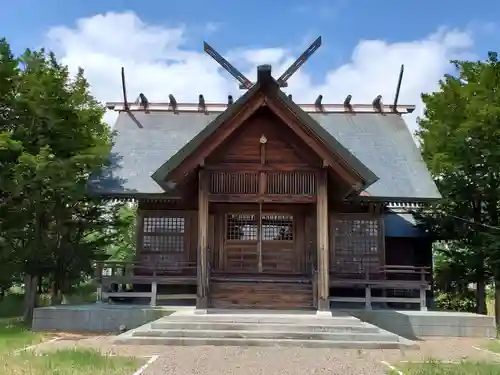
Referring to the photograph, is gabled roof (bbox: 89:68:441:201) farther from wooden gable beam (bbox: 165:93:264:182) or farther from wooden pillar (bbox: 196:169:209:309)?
wooden pillar (bbox: 196:169:209:309)

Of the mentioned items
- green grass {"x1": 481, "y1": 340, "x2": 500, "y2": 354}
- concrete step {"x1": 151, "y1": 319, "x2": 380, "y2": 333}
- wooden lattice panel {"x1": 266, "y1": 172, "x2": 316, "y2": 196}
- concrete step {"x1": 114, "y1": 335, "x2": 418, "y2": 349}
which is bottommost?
green grass {"x1": 481, "y1": 340, "x2": 500, "y2": 354}

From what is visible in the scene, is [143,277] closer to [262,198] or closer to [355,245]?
[262,198]

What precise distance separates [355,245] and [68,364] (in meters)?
10.4

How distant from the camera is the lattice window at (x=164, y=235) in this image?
15.9 m

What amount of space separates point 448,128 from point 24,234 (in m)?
13.9

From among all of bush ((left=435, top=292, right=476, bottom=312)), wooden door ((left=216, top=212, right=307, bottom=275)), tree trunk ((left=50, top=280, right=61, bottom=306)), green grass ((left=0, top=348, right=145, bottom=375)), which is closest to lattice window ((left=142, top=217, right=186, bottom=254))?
wooden door ((left=216, top=212, right=307, bottom=275))

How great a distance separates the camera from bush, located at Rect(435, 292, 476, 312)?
20.8 metres

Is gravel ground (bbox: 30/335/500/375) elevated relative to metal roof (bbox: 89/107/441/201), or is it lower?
lower

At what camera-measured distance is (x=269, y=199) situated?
42.6ft

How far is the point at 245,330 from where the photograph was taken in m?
10.5

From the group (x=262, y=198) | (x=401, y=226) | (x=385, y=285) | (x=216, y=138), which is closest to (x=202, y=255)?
(x=262, y=198)

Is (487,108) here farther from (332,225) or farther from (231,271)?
(231,271)

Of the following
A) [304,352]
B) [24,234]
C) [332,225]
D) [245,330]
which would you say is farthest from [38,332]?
[332,225]

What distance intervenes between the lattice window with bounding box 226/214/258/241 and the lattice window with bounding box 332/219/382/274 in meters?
2.56
